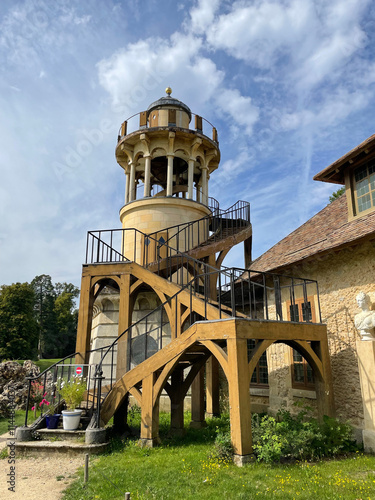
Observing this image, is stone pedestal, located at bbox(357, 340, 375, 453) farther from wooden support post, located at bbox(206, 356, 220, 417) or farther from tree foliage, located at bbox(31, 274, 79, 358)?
tree foliage, located at bbox(31, 274, 79, 358)

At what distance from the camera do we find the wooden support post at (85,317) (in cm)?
1192

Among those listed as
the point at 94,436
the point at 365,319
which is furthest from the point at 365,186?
the point at 94,436

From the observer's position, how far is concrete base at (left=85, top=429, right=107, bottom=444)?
834 centimetres

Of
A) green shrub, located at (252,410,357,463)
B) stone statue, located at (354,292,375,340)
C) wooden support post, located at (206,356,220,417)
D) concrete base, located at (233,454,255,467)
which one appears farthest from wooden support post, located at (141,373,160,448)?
stone statue, located at (354,292,375,340)

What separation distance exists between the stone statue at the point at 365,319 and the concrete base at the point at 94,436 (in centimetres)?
605

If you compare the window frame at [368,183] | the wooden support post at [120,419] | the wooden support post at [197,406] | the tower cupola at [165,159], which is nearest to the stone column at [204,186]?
the tower cupola at [165,159]

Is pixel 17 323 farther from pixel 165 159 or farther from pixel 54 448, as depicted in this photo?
pixel 54 448

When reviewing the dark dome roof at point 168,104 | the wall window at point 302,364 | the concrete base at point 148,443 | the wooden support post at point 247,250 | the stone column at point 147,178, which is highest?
the dark dome roof at point 168,104

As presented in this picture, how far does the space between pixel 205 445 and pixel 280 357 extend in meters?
3.69

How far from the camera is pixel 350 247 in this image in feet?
29.8

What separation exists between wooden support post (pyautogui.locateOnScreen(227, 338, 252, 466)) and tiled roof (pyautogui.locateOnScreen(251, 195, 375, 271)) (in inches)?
138

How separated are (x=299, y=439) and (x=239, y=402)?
4.72ft

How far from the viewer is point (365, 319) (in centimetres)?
816

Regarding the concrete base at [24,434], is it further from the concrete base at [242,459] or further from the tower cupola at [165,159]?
the tower cupola at [165,159]
